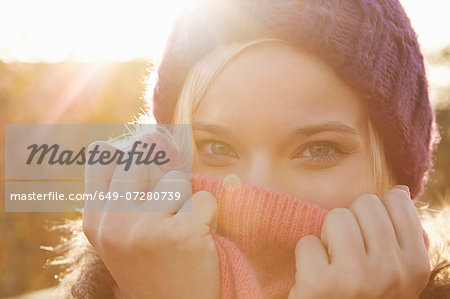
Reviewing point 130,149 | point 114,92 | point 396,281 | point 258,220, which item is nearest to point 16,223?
point 114,92

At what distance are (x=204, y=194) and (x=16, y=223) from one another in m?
4.78

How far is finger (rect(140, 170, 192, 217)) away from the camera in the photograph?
4.61 ft

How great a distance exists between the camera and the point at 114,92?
16.7 ft

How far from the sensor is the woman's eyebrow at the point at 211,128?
152 cm

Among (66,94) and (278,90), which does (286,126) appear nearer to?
(278,90)

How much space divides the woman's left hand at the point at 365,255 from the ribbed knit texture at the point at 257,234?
71 mm

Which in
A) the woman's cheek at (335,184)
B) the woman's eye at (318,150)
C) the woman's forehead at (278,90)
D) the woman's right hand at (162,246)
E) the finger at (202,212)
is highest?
the woman's forehead at (278,90)

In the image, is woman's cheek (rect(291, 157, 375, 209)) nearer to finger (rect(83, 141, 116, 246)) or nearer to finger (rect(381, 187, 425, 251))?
finger (rect(381, 187, 425, 251))

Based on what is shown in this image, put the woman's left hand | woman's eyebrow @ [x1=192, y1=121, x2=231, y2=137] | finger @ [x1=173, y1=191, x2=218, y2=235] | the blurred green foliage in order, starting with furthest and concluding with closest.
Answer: the blurred green foliage, woman's eyebrow @ [x1=192, y1=121, x2=231, y2=137], finger @ [x1=173, y1=191, x2=218, y2=235], the woman's left hand

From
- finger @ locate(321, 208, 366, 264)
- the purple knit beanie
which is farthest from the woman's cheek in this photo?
the purple knit beanie

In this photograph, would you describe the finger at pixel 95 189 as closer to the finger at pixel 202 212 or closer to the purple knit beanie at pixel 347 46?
the finger at pixel 202 212

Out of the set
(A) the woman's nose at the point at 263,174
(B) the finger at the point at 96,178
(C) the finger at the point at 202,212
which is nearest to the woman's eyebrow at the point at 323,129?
(A) the woman's nose at the point at 263,174

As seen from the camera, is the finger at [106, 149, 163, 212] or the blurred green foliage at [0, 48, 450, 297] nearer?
the finger at [106, 149, 163, 212]

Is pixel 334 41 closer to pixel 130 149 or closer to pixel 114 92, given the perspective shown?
pixel 130 149
